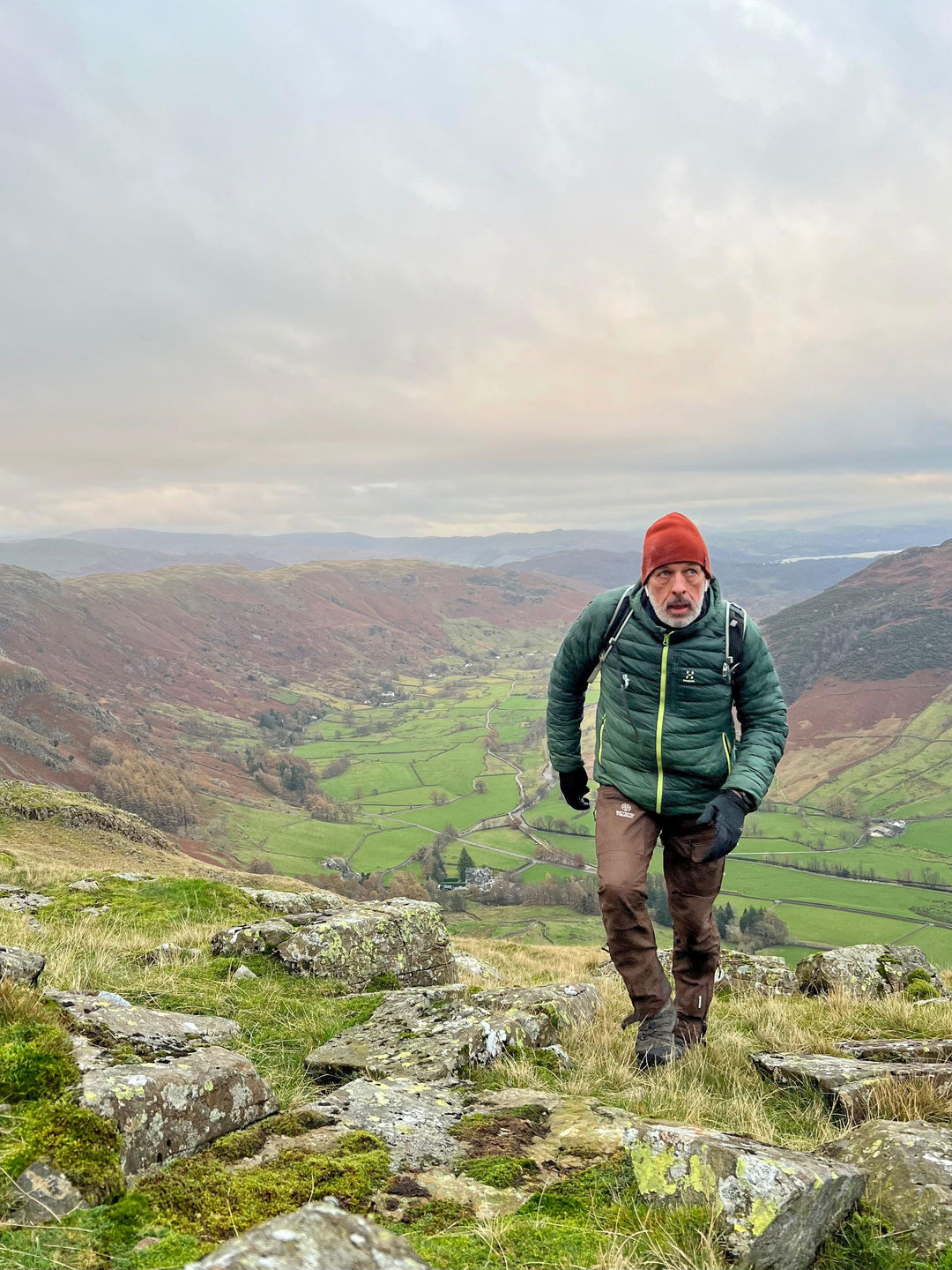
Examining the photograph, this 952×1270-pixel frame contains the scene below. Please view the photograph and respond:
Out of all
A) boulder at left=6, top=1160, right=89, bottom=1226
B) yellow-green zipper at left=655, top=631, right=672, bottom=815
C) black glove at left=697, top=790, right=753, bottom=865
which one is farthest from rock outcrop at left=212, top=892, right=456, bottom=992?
boulder at left=6, top=1160, right=89, bottom=1226

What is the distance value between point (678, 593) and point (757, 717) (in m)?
1.51

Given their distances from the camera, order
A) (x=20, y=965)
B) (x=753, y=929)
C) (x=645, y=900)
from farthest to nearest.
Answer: (x=753, y=929) < (x=645, y=900) < (x=20, y=965)

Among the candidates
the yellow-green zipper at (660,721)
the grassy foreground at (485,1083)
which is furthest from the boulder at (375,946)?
the yellow-green zipper at (660,721)

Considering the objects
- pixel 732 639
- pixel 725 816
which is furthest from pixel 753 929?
pixel 732 639

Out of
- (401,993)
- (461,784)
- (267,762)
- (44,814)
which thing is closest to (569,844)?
(461,784)

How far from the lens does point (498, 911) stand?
101 m

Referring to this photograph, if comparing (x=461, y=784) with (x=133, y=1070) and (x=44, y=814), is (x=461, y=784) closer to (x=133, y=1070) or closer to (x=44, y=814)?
(x=44, y=814)

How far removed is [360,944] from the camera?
9.42 m

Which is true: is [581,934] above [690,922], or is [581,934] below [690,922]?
below

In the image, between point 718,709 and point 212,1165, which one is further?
point 718,709

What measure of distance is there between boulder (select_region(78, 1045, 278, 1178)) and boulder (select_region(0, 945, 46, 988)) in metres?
1.76

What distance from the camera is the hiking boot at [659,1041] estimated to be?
6.06m

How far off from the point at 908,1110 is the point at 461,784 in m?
173

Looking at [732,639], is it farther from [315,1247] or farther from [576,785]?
[315,1247]
